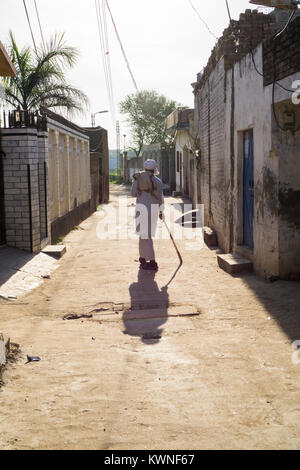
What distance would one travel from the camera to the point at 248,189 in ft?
27.1

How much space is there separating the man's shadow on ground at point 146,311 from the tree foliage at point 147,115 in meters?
43.4

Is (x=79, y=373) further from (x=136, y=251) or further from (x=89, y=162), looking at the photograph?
(x=89, y=162)

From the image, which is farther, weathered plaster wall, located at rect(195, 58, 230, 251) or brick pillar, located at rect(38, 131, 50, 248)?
brick pillar, located at rect(38, 131, 50, 248)

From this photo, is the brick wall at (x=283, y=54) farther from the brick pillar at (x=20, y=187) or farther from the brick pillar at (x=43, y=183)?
the brick pillar at (x=43, y=183)

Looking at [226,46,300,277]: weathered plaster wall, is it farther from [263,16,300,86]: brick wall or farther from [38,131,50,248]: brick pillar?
[38,131,50,248]: brick pillar

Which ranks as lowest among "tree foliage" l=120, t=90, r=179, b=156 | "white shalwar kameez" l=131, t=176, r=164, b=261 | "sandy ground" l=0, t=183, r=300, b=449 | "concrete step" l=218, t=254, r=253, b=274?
"sandy ground" l=0, t=183, r=300, b=449

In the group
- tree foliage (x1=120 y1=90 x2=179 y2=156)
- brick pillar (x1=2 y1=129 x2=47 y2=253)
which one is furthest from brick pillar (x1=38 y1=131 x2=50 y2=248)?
tree foliage (x1=120 y1=90 x2=179 y2=156)

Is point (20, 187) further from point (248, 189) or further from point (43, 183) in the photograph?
point (248, 189)

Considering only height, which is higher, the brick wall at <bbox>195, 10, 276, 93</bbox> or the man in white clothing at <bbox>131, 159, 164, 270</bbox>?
the brick wall at <bbox>195, 10, 276, 93</bbox>

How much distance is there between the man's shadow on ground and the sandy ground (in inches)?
0.5

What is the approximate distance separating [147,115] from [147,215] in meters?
44.2

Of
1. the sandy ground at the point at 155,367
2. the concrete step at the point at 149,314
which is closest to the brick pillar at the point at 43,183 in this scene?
the sandy ground at the point at 155,367

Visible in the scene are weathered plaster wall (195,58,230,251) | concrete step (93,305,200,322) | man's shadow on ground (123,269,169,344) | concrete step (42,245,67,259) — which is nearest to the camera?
man's shadow on ground (123,269,169,344)

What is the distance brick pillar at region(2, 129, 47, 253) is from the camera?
Answer: 884cm
